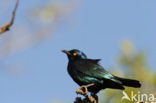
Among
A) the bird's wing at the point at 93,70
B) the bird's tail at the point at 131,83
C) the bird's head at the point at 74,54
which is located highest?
the bird's head at the point at 74,54

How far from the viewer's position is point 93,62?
707 cm

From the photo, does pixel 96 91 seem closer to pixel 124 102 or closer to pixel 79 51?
pixel 79 51

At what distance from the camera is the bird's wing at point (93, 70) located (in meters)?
6.62

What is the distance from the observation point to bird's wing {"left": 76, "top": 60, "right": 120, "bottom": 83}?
6625mm

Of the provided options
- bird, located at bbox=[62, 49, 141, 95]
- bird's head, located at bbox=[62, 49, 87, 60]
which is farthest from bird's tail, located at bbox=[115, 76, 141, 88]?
bird's head, located at bbox=[62, 49, 87, 60]

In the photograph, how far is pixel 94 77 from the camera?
671 centimetres

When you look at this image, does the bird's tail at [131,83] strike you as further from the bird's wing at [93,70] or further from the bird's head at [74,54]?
the bird's head at [74,54]

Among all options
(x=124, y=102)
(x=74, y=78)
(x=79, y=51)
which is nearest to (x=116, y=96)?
(x=124, y=102)

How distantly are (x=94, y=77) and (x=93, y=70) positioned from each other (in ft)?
0.49

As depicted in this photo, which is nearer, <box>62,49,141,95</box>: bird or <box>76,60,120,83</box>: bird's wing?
<box>62,49,141,95</box>: bird

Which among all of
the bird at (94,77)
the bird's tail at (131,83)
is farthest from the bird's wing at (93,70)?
the bird's tail at (131,83)

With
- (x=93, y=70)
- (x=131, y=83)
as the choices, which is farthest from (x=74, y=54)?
(x=131, y=83)

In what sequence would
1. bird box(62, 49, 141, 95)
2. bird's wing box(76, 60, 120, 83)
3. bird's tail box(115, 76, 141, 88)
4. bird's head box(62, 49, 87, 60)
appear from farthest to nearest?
bird's head box(62, 49, 87, 60) → bird's wing box(76, 60, 120, 83) → bird box(62, 49, 141, 95) → bird's tail box(115, 76, 141, 88)

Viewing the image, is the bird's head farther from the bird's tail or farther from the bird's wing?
the bird's tail
